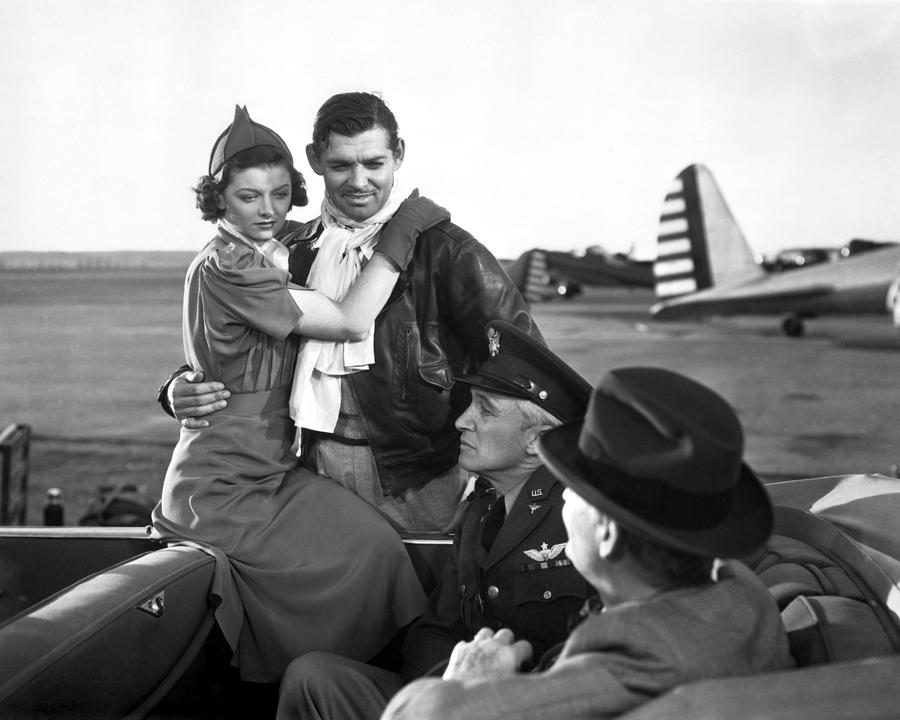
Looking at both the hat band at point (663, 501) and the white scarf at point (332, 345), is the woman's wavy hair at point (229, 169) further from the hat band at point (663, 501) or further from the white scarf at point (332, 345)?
the hat band at point (663, 501)

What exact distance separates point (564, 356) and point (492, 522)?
3.10 m

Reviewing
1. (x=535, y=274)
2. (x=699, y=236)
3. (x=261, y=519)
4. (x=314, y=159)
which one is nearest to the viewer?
(x=261, y=519)

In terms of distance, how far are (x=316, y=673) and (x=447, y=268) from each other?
3.00ft

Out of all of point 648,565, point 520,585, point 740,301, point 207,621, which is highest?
point 740,301

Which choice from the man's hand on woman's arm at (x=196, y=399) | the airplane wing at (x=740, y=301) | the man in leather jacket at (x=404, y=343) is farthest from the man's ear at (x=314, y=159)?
the airplane wing at (x=740, y=301)

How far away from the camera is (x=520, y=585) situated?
1.82m

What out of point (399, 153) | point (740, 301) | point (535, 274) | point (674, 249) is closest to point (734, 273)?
point (740, 301)

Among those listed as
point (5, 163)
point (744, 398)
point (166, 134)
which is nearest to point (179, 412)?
point (166, 134)

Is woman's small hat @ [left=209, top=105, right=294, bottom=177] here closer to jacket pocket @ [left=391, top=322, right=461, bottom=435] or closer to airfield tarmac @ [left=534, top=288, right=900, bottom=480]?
jacket pocket @ [left=391, top=322, right=461, bottom=435]

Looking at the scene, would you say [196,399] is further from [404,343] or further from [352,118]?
[352,118]

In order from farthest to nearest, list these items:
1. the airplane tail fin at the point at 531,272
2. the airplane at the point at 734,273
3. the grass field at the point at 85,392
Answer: the grass field at the point at 85,392, the airplane at the point at 734,273, the airplane tail fin at the point at 531,272

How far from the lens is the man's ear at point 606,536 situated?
1.18 metres

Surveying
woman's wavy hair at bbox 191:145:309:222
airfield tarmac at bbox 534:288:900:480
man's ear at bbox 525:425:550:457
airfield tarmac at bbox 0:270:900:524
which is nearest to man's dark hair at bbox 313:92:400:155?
woman's wavy hair at bbox 191:145:309:222

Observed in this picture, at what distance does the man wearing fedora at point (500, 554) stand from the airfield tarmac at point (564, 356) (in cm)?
281
